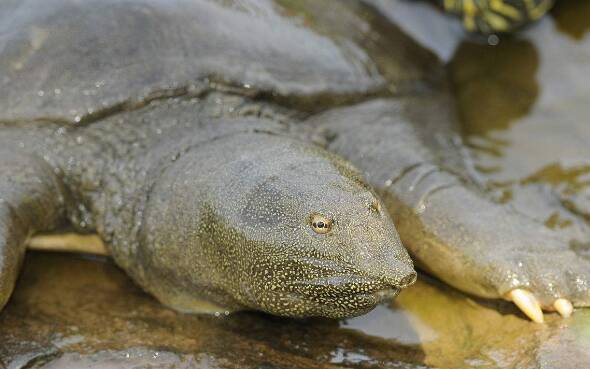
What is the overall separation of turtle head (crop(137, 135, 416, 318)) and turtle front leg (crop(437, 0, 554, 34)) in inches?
78.4

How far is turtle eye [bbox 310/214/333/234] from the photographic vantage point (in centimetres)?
243

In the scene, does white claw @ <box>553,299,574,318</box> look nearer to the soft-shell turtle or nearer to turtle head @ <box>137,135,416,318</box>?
the soft-shell turtle

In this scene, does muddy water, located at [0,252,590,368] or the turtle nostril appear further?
muddy water, located at [0,252,590,368]

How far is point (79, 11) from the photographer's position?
331 cm

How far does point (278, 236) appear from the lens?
2479 mm

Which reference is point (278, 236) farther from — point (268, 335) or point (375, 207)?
point (268, 335)

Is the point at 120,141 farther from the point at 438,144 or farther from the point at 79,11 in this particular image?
the point at 438,144

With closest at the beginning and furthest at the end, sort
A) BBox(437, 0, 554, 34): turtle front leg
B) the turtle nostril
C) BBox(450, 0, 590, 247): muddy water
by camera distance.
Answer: the turtle nostril, BBox(450, 0, 590, 247): muddy water, BBox(437, 0, 554, 34): turtle front leg

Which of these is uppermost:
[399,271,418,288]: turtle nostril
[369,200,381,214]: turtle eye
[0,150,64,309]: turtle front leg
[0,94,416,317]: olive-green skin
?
[369,200,381,214]: turtle eye

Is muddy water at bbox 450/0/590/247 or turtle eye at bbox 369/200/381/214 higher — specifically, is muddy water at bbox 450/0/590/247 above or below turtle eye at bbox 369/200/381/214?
below

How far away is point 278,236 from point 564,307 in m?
1.08

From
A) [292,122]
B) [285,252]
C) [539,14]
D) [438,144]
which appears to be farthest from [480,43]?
[285,252]

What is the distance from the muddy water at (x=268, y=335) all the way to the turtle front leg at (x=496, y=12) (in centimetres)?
187

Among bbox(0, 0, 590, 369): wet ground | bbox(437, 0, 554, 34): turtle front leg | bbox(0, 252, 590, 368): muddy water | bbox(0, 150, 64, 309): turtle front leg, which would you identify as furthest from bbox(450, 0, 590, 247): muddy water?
bbox(0, 150, 64, 309): turtle front leg
